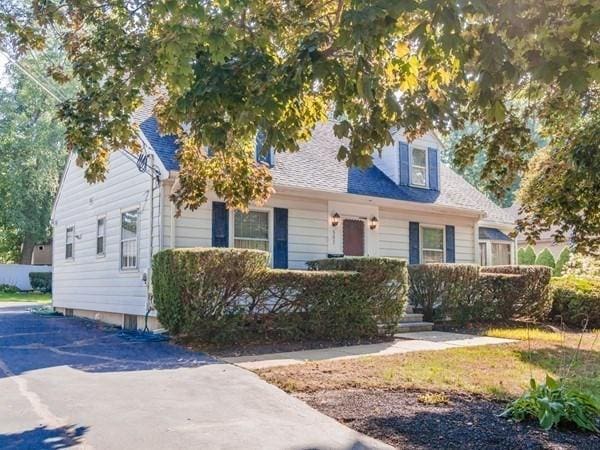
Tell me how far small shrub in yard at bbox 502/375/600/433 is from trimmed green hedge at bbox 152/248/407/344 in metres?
5.07

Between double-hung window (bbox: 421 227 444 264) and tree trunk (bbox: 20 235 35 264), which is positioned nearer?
double-hung window (bbox: 421 227 444 264)

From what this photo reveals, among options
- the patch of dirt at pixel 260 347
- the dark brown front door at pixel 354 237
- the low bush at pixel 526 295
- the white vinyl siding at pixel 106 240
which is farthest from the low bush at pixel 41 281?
the low bush at pixel 526 295

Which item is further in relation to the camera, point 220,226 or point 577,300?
point 577,300

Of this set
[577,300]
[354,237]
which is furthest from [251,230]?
[577,300]

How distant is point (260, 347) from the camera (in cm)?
902

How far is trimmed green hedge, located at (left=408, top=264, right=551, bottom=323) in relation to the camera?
1288 cm

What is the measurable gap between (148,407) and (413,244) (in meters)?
10.9

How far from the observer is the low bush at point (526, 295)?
44.5 ft

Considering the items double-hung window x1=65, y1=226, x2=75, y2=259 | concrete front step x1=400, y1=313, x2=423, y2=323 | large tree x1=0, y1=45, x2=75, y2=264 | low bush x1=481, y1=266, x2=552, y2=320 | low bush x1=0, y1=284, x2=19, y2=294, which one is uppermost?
large tree x1=0, y1=45, x2=75, y2=264

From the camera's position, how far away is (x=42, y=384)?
A: 6.27 meters

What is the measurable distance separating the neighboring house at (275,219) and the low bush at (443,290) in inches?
67.4

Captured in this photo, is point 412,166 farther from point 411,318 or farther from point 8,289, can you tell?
point 8,289

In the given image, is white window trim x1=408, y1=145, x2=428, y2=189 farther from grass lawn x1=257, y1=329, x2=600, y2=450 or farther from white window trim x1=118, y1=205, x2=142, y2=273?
white window trim x1=118, y1=205, x2=142, y2=273

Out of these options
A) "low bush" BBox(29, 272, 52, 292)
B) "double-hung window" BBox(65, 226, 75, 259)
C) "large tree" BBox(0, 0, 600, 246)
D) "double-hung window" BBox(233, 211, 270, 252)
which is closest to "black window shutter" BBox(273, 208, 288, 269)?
"double-hung window" BBox(233, 211, 270, 252)
